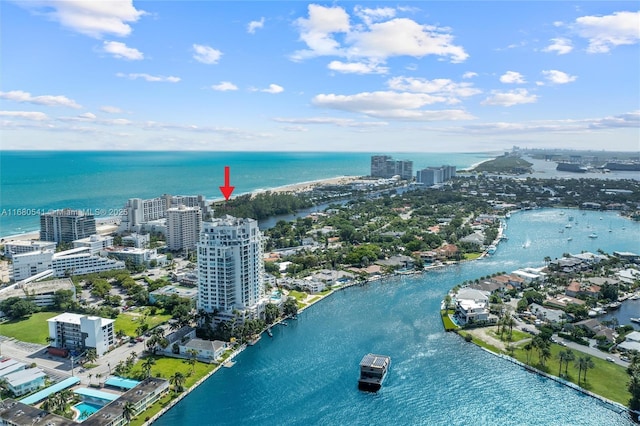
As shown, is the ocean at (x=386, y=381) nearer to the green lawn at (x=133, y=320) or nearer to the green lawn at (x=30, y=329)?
the green lawn at (x=133, y=320)

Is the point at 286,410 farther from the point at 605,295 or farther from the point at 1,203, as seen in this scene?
the point at 1,203

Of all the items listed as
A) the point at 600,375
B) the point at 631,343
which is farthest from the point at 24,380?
the point at 631,343

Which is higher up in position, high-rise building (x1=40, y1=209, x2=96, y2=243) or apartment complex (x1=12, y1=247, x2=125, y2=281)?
high-rise building (x1=40, y1=209, x2=96, y2=243)

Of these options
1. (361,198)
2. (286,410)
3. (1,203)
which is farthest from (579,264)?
(1,203)

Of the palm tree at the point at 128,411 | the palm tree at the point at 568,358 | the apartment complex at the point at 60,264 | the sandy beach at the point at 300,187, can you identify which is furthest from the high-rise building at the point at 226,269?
the sandy beach at the point at 300,187

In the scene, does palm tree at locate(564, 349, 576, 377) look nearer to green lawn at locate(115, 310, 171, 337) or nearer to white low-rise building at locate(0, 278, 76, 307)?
green lawn at locate(115, 310, 171, 337)

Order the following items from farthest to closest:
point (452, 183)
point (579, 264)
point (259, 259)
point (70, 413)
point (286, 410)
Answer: point (452, 183) < point (579, 264) < point (259, 259) < point (286, 410) < point (70, 413)

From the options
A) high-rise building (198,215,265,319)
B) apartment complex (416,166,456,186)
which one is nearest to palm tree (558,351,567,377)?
high-rise building (198,215,265,319)
